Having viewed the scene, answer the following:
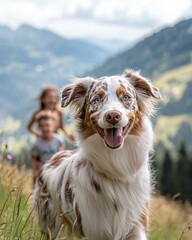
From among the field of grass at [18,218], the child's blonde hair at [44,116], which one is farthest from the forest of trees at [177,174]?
the field of grass at [18,218]

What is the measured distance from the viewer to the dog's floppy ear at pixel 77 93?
6242 mm

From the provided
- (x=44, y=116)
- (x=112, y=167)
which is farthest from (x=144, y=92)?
(x=44, y=116)

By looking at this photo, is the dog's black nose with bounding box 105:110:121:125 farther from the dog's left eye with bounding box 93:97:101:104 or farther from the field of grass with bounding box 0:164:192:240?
the field of grass with bounding box 0:164:192:240

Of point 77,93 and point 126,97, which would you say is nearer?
point 126,97

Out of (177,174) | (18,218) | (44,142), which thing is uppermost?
(44,142)

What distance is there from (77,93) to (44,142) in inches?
197

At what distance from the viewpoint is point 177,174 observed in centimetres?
6244

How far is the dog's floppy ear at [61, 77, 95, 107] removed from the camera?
624cm

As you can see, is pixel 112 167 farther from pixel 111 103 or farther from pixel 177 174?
pixel 177 174

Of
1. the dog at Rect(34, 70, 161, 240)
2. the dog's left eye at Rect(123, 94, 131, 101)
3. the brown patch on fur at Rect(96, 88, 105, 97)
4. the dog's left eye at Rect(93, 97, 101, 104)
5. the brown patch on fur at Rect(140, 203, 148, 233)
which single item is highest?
the brown patch on fur at Rect(96, 88, 105, 97)

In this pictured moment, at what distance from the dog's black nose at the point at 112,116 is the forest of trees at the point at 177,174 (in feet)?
184

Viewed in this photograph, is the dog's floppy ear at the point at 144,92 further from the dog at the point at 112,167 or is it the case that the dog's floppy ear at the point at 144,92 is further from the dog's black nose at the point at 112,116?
the dog's black nose at the point at 112,116

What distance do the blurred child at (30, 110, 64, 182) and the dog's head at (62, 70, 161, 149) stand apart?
474cm

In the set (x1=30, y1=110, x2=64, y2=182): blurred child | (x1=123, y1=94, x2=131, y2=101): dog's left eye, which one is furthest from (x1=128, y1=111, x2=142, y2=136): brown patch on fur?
(x1=30, y1=110, x2=64, y2=182): blurred child
